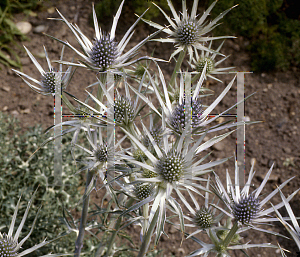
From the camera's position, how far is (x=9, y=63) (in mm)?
3197

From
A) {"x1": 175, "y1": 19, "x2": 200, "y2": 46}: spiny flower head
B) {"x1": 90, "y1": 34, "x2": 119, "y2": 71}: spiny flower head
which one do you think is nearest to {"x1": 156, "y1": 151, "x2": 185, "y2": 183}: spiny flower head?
{"x1": 90, "y1": 34, "x2": 119, "y2": 71}: spiny flower head

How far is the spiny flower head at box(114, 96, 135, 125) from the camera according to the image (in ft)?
3.32

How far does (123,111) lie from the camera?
3.38 feet

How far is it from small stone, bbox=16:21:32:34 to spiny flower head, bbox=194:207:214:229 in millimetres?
3107

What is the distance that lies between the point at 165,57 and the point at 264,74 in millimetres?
1141

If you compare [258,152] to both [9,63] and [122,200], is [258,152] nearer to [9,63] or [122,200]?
[122,200]

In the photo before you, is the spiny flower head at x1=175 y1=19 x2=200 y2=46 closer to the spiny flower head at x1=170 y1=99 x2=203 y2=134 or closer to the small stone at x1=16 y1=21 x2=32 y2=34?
the spiny flower head at x1=170 y1=99 x2=203 y2=134

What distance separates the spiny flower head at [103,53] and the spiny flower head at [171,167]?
0.41m

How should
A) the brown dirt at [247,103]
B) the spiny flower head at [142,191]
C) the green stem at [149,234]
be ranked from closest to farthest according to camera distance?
the green stem at [149,234] → the spiny flower head at [142,191] → the brown dirt at [247,103]

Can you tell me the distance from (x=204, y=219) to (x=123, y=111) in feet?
1.80

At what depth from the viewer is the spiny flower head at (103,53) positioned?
1095 millimetres

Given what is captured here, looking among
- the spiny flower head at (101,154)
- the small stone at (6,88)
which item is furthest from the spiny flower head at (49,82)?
the small stone at (6,88)

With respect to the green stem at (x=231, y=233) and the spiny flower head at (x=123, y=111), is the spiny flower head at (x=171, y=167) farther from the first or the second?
the green stem at (x=231, y=233)

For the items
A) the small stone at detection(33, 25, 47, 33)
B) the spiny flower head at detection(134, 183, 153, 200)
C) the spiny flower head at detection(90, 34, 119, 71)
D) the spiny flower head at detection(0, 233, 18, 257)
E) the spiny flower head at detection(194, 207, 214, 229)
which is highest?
the small stone at detection(33, 25, 47, 33)
